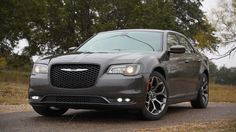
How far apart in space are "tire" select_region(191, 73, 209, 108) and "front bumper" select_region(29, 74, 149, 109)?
308 cm

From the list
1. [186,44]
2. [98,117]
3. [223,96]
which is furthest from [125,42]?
[223,96]

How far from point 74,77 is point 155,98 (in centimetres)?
141

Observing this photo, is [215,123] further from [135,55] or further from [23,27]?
[23,27]

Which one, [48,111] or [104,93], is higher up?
[104,93]

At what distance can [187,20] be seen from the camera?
198ft

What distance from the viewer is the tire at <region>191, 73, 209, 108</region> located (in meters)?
10.6

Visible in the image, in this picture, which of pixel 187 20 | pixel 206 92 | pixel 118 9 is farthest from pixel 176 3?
pixel 206 92

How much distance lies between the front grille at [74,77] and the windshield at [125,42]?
1100 millimetres

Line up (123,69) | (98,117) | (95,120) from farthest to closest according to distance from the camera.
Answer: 1. (98,117)
2. (95,120)
3. (123,69)

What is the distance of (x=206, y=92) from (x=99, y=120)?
11.7 feet

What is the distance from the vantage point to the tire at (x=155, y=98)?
26.2 ft

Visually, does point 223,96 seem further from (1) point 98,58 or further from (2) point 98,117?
(1) point 98,58

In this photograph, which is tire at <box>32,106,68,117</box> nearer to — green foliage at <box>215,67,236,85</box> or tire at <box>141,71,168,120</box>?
tire at <box>141,71,168,120</box>

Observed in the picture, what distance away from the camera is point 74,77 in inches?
299
